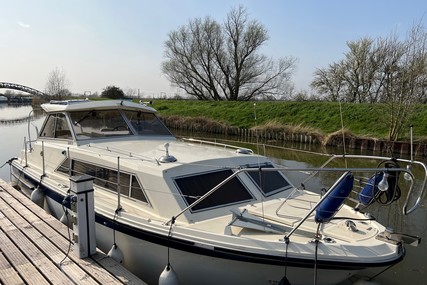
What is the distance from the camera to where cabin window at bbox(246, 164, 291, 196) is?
5.24m

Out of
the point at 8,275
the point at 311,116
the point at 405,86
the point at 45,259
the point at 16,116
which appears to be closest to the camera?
the point at 8,275

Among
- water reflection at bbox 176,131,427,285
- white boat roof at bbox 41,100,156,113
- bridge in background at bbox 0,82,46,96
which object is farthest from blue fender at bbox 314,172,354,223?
bridge in background at bbox 0,82,46,96

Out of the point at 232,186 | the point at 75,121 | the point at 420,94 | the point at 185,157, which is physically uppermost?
the point at 420,94

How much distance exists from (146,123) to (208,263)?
424cm

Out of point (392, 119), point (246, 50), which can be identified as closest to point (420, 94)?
point (392, 119)

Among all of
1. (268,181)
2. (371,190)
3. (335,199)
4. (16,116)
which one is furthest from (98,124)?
(16,116)

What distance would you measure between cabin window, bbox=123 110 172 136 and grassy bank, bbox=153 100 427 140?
957 centimetres

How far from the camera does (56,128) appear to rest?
7.35 metres

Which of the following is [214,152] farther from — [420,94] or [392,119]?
[420,94]

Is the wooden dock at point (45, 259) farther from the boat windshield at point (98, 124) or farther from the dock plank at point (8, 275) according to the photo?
the boat windshield at point (98, 124)

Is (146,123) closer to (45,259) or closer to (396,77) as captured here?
(45,259)

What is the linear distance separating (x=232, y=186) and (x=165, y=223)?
3.88 ft

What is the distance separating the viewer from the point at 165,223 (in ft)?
14.2

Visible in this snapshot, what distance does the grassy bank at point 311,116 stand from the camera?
1860 cm
